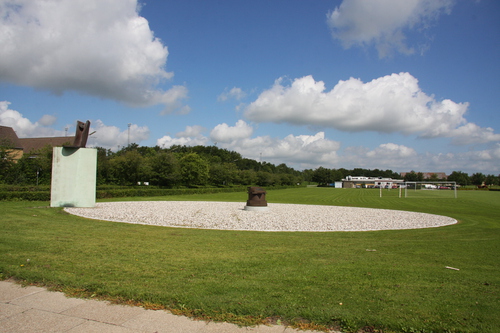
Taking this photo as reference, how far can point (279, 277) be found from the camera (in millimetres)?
5613

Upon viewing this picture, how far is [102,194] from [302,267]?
2862 cm

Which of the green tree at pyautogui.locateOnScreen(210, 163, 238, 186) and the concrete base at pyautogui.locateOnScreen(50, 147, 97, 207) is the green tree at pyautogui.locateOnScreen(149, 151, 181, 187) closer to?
the green tree at pyautogui.locateOnScreen(210, 163, 238, 186)

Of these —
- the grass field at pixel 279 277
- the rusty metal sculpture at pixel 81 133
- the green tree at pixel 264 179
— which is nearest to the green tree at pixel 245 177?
the green tree at pixel 264 179

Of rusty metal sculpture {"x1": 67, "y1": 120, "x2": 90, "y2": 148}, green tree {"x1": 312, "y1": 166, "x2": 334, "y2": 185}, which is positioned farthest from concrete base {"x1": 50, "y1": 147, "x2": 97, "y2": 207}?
green tree {"x1": 312, "y1": 166, "x2": 334, "y2": 185}

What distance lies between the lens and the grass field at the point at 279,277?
404 cm

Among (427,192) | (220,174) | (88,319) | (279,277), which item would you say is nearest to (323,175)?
(427,192)

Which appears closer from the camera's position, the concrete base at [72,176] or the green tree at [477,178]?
the concrete base at [72,176]

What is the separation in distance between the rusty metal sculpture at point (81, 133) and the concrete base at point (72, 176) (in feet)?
1.33

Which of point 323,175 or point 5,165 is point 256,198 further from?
point 323,175

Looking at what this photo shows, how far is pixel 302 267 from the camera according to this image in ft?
21.0

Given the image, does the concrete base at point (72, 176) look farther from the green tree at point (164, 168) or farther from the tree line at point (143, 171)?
the green tree at point (164, 168)

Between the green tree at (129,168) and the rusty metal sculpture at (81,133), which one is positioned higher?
the rusty metal sculpture at (81,133)

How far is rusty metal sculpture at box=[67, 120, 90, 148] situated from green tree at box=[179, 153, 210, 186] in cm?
3755

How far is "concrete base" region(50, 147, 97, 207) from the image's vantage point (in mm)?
19266
